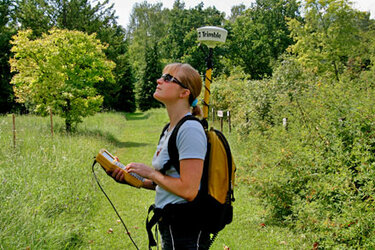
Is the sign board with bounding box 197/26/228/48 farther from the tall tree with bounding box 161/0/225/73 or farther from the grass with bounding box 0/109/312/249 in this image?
the tall tree with bounding box 161/0/225/73

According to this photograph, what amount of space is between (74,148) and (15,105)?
22516 millimetres

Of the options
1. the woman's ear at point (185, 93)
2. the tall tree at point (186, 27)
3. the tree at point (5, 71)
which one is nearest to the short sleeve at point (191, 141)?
the woman's ear at point (185, 93)

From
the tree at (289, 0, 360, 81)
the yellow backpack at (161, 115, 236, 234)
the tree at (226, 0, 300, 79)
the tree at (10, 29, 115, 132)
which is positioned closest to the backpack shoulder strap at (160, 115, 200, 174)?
the yellow backpack at (161, 115, 236, 234)

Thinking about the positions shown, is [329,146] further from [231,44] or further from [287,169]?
[231,44]

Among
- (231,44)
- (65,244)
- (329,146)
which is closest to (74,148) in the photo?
(65,244)

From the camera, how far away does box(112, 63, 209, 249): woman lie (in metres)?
1.92

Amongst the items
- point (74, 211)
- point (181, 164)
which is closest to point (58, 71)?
point (74, 211)

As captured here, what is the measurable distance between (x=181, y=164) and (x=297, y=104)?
4819 millimetres

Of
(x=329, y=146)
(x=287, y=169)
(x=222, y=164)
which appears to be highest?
(x=222, y=164)

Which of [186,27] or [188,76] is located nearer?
[188,76]

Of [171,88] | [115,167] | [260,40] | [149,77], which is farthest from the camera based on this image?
[149,77]

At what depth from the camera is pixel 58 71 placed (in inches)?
511

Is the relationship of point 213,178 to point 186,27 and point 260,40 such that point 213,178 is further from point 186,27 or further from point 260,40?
point 186,27

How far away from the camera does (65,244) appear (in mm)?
4574
